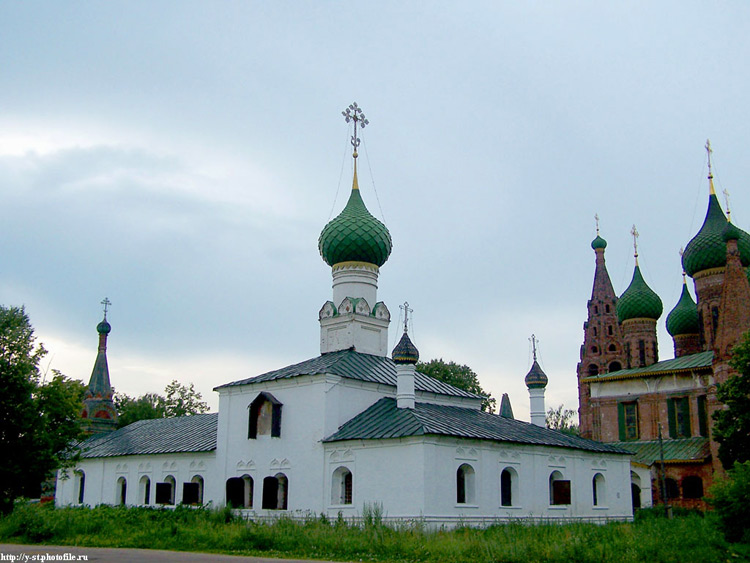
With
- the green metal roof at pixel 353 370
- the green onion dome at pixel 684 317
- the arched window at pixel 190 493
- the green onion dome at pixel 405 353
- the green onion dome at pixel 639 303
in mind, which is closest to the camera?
the green onion dome at pixel 405 353

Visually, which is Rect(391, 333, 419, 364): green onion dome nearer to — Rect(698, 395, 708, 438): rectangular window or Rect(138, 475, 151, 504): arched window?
Rect(138, 475, 151, 504): arched window

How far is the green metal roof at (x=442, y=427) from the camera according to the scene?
1973 cm

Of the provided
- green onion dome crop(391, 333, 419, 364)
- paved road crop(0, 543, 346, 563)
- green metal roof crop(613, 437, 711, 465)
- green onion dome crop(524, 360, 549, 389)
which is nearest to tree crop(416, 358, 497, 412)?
green metal roof crop(613, 437, 711, 465)

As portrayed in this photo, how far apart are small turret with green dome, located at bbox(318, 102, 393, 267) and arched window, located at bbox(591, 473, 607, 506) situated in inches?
423

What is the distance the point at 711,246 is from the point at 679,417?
29.1ft

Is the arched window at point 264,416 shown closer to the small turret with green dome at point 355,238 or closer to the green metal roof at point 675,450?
the small turret with green dome at point 355,238

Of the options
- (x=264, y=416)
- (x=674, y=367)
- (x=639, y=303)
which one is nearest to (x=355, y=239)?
(x=264, y=416)

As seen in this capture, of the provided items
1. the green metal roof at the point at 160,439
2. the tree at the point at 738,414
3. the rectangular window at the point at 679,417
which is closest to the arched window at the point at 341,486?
the green metal roof at the point at 160,439

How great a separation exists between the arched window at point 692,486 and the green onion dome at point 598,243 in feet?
61.0

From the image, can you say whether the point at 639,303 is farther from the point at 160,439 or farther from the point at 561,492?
the point at 160,439

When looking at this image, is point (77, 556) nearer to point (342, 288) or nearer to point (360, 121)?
point (342, 288)

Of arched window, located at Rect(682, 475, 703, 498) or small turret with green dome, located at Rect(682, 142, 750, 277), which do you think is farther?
small turret with green dome, located at Rect(682, 142, 750, 277)

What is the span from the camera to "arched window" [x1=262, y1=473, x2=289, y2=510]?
876 inches

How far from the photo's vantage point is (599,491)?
24750 mm
